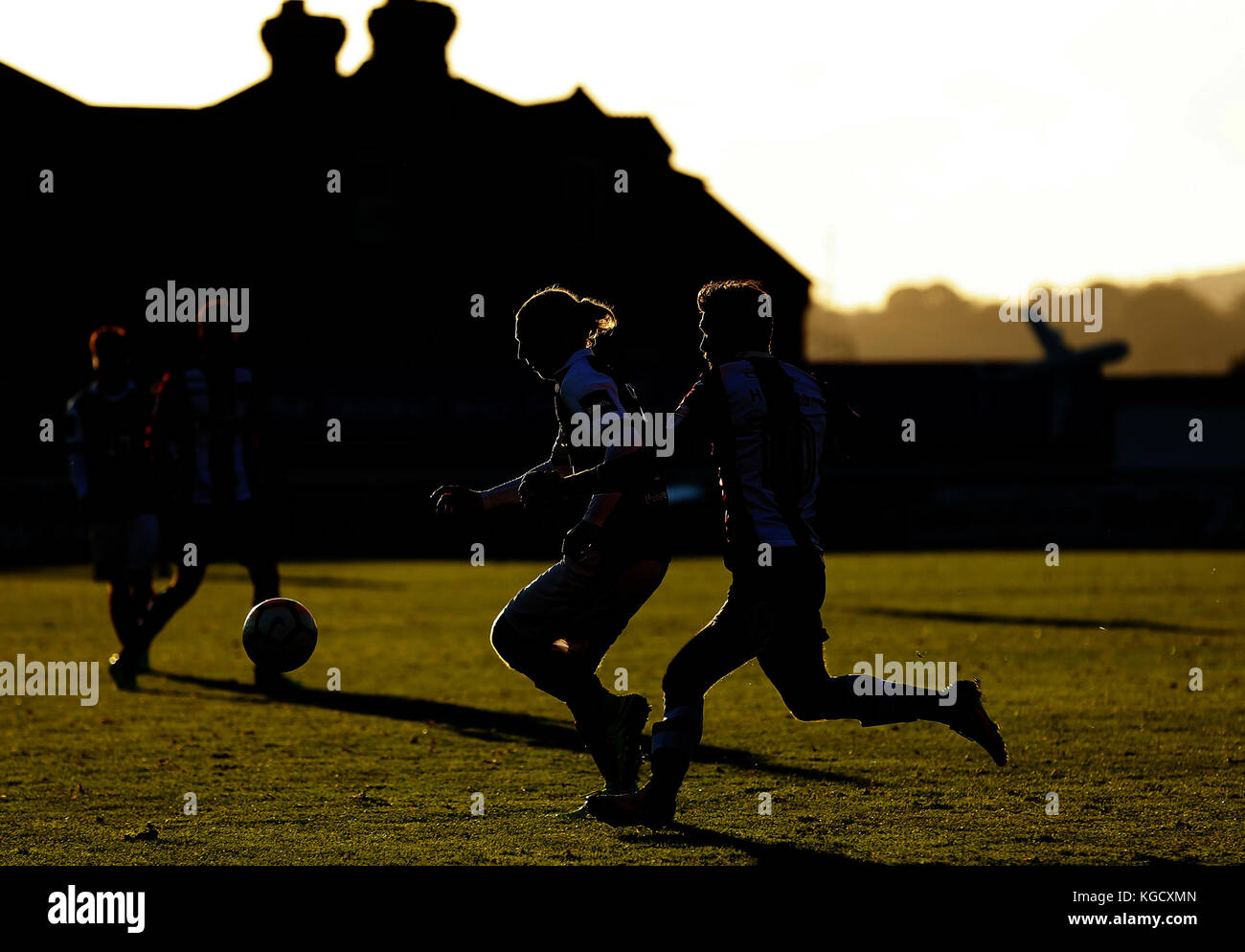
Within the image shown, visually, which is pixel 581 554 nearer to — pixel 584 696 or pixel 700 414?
pixel 584 696

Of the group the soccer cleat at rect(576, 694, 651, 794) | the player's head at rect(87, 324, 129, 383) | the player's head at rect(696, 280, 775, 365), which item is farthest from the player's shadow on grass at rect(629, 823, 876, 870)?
the player's head at rect(87, 324, 129, 383)

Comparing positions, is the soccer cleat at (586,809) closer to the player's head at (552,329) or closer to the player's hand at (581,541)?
the player's hand at (581,541)

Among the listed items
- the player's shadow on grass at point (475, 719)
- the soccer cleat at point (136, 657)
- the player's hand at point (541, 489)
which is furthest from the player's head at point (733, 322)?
the soccer cleat at point (136, 657)

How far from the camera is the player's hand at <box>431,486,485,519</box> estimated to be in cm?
672

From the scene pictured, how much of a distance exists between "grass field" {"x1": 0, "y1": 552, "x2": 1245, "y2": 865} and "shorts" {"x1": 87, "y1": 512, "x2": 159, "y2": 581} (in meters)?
0.76

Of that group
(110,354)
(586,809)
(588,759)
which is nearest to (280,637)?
(588,759)

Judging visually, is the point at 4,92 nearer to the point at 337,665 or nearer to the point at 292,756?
the point at 337,665

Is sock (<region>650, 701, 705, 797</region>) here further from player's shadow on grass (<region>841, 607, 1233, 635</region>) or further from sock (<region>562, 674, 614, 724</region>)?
player's shadow on grass (<region>841, 607, 1233, 635</region>)

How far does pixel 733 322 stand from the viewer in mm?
6320

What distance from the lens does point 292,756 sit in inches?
341

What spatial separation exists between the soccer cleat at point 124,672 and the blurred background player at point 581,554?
536 cm
